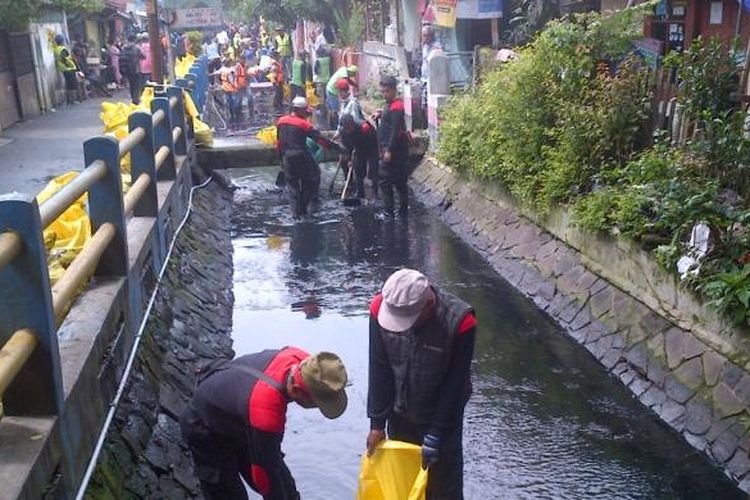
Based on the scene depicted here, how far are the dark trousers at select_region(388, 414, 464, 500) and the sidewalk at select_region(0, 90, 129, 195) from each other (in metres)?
8.46

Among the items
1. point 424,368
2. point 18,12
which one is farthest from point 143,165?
point 18,12

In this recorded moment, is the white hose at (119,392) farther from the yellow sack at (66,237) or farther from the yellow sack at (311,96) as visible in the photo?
the yellow sack at (311,96)

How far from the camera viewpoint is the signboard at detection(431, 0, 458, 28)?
1623 centimetres

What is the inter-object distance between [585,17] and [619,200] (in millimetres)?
3871

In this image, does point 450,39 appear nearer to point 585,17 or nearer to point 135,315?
point 585,17

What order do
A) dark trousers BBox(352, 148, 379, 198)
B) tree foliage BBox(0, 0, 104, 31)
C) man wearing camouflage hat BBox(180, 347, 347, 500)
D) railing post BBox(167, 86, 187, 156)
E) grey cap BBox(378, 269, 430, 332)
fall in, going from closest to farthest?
man wearing camouflage hat BBox(180, 347, 347, 500) → grey cap BBox(378, 269, 430, 332) → railing post BBox(167, 86, 187, 156) → dark trousers BBox(352, 148, 379, 198) → tree foliage BBox(0, 0, 104, 31)

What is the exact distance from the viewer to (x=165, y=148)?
9.95 m

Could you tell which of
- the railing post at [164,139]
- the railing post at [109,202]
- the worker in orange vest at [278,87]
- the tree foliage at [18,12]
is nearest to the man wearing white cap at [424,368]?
the railing post at [109,202]

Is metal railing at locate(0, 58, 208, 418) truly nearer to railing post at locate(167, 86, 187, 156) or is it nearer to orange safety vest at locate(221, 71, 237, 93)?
railing post at locate(167, 86, 187, 156)

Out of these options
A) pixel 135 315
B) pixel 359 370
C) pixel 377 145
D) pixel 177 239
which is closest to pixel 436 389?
pixel 135 315

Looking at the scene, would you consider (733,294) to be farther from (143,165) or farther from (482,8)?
(482,8)

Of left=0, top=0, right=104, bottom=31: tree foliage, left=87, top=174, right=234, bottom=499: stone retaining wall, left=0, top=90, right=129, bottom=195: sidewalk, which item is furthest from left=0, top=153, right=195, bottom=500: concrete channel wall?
left=0, top=0, right=104, bottom=31: tree foliage

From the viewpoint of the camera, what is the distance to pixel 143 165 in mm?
7953

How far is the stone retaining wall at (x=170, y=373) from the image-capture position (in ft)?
15.9
